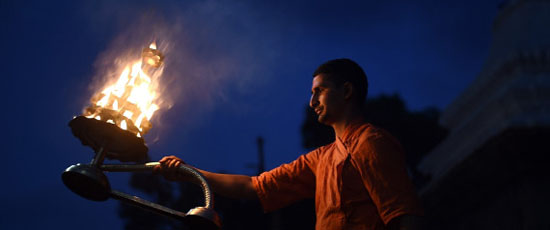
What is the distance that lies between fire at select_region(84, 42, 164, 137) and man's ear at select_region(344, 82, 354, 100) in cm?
135

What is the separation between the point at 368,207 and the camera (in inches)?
110

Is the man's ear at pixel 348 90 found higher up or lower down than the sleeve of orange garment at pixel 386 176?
higher up

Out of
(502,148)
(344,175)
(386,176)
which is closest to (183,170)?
(344,175)

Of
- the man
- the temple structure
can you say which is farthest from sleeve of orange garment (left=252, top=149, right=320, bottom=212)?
the temple structure

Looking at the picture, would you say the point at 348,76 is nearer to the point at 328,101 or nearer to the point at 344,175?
the point at 328,101

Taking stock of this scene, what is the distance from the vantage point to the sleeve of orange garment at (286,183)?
3.48 meters

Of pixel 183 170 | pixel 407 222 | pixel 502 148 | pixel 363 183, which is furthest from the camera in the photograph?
pixel 502 148

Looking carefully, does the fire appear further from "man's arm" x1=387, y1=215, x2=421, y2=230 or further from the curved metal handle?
"man's arm" x1=387, y1=215, x2=421, y2=230

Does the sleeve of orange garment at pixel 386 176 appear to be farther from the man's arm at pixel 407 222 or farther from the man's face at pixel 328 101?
the man's face at pixel 328 101

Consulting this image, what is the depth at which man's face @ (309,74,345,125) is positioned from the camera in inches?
132

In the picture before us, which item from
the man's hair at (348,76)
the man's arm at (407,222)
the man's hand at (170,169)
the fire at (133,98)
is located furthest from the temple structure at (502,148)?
the man's hand at (170,169)

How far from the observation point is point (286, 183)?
3.52m

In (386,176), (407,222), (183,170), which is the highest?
(183,170)

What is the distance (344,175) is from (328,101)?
626 mm
